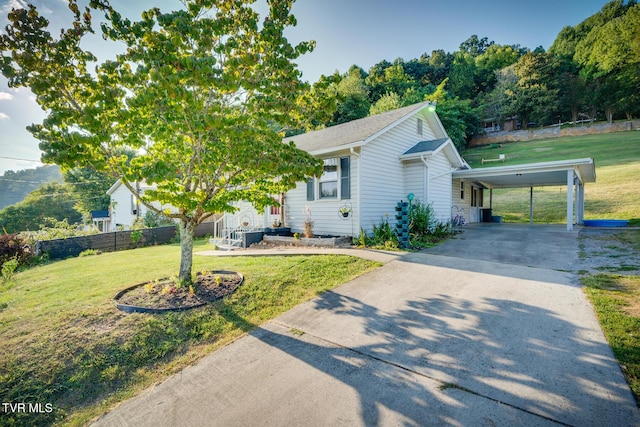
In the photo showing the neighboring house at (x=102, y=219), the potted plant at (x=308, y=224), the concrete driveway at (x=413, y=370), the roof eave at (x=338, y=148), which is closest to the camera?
the concrete driveway at (x=413, y=370)

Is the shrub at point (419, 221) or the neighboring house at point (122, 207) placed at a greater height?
the neighboring house at point (122, 207)

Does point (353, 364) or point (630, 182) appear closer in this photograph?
point (353, 364)

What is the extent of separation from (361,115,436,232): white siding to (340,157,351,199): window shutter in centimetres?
51

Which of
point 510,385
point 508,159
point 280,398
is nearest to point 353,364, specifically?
point 280,398

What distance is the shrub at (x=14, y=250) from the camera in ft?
31.1

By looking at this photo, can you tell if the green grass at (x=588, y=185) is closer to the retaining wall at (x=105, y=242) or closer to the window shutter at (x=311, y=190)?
the window shutter at (x=311, y=190)

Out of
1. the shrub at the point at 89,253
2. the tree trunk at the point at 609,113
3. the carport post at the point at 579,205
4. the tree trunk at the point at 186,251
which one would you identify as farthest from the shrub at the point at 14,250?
the tree trunk at the point at 609,113

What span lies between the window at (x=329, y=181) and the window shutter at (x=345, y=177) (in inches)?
9.5

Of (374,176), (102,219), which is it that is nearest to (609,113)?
(374,176)

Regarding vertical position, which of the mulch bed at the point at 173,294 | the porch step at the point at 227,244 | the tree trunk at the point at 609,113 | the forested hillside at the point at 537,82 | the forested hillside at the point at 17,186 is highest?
the forested hillside at the point at 537,82

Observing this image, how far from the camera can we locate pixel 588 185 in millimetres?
22234

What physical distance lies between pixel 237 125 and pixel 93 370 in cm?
356

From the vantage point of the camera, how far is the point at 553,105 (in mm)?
38625

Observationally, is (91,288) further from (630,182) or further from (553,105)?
(553,105)
